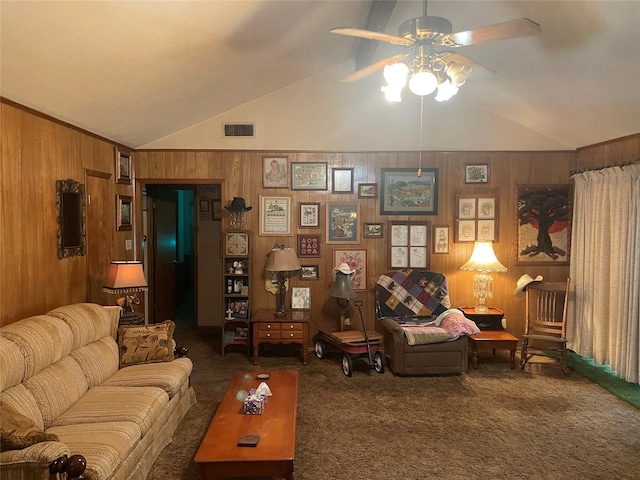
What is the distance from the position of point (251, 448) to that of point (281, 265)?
8.69 feet

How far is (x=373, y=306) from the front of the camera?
18.4 feet

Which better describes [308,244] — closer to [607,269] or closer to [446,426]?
[446,426]

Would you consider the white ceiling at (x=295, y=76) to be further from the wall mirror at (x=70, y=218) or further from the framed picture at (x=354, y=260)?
the framed picture at (x=354, y=260)

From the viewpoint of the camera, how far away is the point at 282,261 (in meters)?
5.08

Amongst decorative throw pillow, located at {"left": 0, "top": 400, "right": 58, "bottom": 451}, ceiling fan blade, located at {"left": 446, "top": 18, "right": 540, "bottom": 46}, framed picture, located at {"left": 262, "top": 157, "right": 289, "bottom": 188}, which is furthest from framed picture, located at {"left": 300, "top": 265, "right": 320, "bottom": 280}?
decorative throw pillow, located at {"left": 0, "top": 400, "right": 58, "bottom": 451}

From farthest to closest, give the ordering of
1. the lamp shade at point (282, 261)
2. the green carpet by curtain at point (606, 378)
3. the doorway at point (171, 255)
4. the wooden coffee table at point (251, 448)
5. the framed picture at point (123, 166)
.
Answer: the doorway at point (171, 255) → the lamp shade at point (282, 261) → the framed picture at point (123, 166) → the green carpet by curtain at point (606, 378) → the wooden coffee table at point (251, 448)

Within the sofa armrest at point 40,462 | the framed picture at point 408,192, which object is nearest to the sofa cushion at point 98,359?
the sofa armrest at point 40,462

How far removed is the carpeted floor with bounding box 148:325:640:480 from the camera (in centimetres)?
298

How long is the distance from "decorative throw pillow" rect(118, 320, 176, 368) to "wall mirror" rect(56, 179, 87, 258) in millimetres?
807

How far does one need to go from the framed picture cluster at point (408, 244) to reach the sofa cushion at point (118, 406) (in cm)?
322

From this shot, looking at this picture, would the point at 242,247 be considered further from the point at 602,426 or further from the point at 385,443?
the point at 602,426

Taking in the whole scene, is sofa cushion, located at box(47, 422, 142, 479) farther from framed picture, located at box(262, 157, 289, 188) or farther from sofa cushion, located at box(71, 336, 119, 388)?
framed picture, located at box(262, 157, 289, 188)

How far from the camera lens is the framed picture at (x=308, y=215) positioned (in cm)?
554

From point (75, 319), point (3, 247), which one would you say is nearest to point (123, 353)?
point (75, 319)
